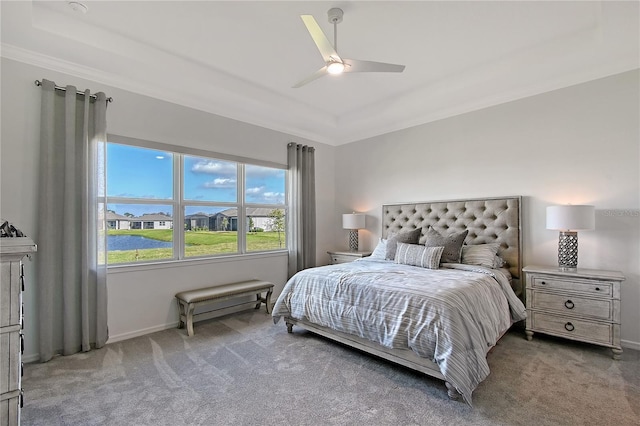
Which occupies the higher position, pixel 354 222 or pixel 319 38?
pixel 319 38

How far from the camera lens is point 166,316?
3414mm

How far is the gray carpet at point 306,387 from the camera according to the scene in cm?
184

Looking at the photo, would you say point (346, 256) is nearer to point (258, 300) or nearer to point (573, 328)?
point (258, 300)

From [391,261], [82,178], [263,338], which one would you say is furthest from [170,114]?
[391,261]

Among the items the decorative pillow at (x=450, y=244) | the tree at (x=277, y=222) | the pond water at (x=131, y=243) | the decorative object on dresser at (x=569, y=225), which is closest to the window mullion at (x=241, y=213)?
the tree at (x=277, y=222)

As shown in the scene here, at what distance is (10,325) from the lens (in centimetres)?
131

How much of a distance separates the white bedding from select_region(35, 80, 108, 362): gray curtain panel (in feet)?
6.13

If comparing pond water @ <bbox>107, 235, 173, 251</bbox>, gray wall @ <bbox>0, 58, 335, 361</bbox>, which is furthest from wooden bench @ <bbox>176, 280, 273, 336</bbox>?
pond water @ <bbox>107, 235, 173, 251</bbox>

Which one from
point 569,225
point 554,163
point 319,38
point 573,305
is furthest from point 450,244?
point 319,38

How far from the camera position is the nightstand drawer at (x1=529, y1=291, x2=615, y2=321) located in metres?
2.61

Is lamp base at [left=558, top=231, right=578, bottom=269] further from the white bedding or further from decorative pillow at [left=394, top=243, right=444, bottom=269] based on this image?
decorative pillow at [left=394, top=243, right=444, bottom=269]

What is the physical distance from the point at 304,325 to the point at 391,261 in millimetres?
1391

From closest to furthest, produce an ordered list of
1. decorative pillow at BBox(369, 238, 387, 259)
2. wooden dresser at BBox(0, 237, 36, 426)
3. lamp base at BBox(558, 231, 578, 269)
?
1. wooden dresser at BBox(0, 237, 36, 426)
2. lamp base at BBox(558, 231, 578, 269)
3. decorative pillow at BBox(369, 238, 387, 259)

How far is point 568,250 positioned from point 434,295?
6.20 feet
